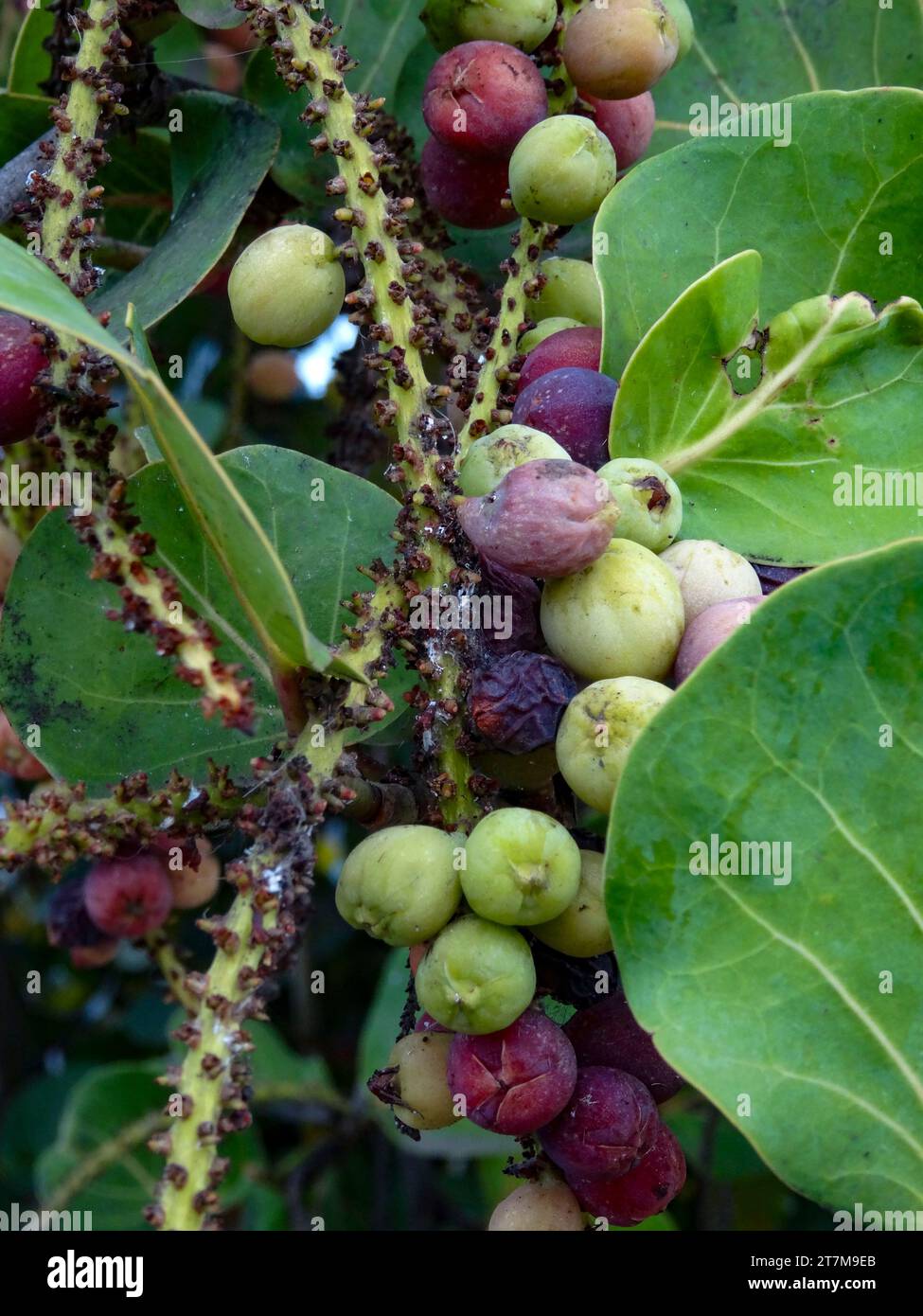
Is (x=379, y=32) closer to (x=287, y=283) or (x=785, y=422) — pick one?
(x=287, y=283)

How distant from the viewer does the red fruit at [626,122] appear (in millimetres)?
1124

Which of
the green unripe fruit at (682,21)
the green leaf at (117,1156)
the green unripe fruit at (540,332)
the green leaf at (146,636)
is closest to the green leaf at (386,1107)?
the green leaf at (117,1156)

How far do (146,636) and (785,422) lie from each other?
1.79 feet

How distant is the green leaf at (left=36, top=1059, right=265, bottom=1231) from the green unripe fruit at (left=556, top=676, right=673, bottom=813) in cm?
103

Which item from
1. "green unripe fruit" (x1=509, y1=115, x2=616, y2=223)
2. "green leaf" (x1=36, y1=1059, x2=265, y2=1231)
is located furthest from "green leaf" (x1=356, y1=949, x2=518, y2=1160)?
"green unripe fruit" (x1=509, y1=115, x2=616, y2=223)

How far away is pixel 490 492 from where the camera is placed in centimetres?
87

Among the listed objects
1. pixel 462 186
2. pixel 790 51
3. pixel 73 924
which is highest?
pixel 790 51

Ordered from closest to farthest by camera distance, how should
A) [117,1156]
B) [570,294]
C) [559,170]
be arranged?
[559,170]
[570,294]
[117,1156]

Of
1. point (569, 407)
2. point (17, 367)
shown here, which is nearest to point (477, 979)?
point (569, 407)

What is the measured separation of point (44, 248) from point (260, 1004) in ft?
1.75

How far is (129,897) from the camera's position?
1.25 m

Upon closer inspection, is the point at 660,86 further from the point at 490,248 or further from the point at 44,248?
the point at 44,248

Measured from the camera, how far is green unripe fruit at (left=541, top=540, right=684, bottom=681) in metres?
0.85

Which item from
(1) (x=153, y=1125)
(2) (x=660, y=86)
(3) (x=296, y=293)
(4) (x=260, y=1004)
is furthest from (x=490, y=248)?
(1) (x=153, y=1125)
